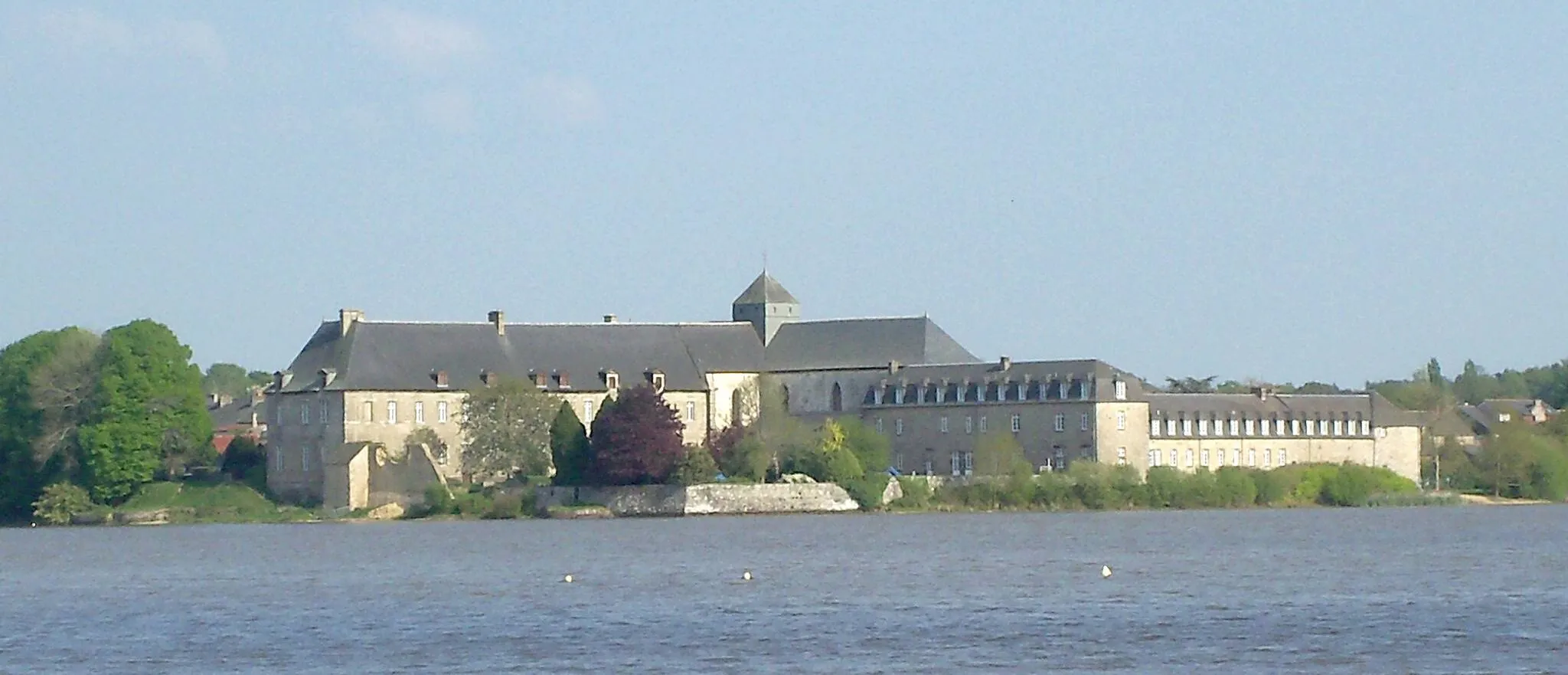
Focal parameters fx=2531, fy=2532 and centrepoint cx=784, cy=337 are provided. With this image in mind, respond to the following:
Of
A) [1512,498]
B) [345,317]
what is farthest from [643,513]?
[1512,498]

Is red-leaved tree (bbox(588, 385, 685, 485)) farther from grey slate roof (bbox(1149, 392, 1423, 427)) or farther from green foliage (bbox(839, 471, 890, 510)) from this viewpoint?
grey slate roof (bbox(1149, 392, 1423, 427))

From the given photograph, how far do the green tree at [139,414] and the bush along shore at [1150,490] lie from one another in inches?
717

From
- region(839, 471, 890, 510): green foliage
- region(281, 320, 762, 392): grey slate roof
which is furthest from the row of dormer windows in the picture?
region(281, 320, 762, 392): grey slate roof

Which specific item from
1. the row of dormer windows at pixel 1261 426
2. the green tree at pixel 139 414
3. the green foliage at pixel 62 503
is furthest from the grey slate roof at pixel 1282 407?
the green foliage at pixel 62 503

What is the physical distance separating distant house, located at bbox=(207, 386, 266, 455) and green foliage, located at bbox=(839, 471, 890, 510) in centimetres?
2585

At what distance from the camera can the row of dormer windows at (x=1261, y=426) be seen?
72.2 metres

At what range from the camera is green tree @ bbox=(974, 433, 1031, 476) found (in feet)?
220

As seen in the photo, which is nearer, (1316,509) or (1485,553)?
(1485,553)

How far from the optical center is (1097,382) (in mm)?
69188

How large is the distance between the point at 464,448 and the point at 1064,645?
1811 inches

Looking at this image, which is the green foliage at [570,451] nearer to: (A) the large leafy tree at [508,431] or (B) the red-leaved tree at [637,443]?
(B) the red-leaved tree at [637,443]

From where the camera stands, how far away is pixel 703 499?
63062 millimetres

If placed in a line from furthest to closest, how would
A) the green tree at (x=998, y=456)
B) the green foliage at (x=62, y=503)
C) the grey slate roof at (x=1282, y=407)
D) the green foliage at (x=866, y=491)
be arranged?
1. the grey slate roof at (x=1282, y=407)
2. the green tree at (x=998, y=456)
3. the green foliage at (x=62, y=503)
4. the green foliage at (x=866, y=491)

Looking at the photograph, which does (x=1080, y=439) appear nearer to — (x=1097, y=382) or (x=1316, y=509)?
(x=1097, y=382)
